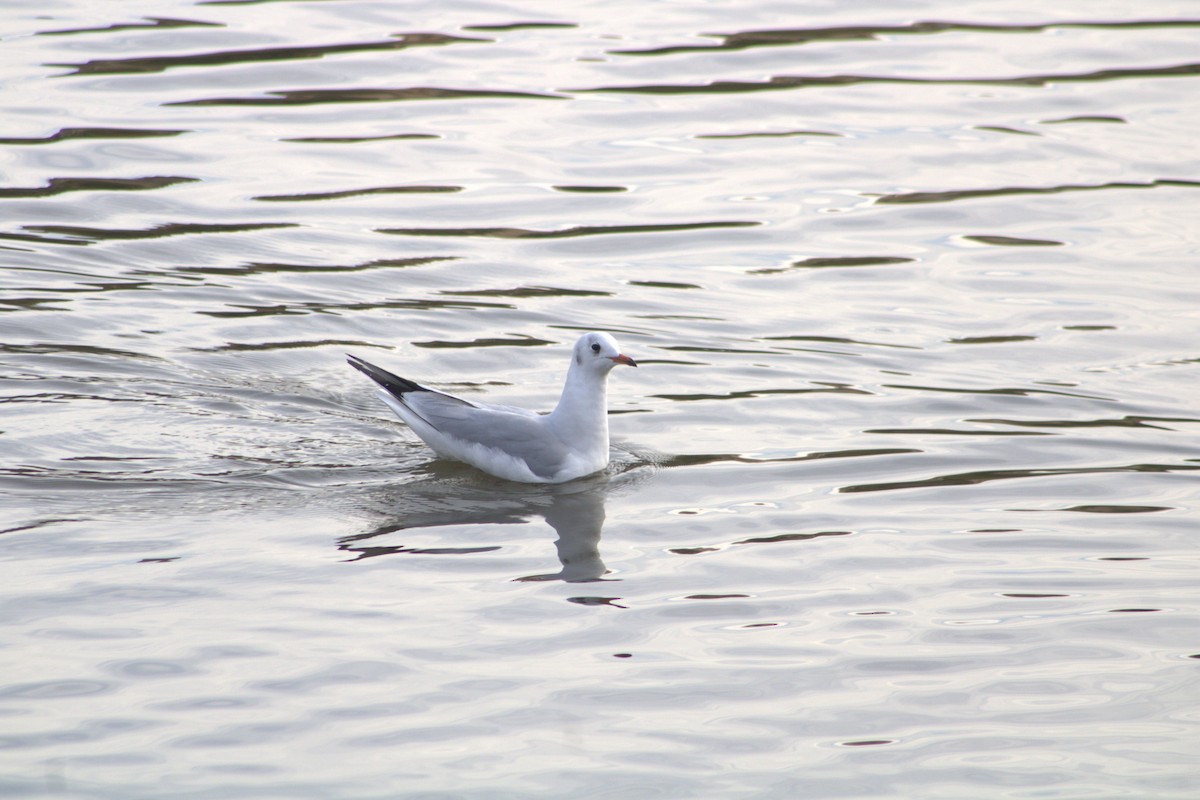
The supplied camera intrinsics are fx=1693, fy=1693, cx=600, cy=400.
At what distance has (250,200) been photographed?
50.3 ft

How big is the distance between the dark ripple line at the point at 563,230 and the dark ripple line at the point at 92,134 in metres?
3.25

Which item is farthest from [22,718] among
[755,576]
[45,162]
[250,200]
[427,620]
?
[45,162]

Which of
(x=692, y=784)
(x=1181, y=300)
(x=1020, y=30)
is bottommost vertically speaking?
(x=692, y=784)

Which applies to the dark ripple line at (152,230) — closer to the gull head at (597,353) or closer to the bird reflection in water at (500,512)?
the bird reflection in water at (500,512)

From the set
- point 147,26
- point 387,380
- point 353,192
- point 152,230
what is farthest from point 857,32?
point 387,380

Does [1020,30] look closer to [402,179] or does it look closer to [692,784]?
[402,179]

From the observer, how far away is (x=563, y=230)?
15.4 m

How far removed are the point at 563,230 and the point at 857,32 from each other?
7.62 m

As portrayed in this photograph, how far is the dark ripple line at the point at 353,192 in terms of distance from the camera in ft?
50.7

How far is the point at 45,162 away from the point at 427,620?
9.44 meters

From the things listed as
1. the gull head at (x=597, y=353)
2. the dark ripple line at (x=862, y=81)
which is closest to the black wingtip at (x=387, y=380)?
the gull head at (x=597, y=353)

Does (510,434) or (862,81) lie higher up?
(862,81)

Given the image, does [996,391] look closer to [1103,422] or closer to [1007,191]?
[1103,422]

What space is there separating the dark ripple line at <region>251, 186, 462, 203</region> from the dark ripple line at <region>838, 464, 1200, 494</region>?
7.01 meters
